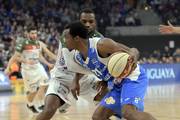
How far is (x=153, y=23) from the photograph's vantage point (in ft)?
93.5

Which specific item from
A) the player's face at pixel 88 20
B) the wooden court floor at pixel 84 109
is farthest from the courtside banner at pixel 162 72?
the player's face at pixel 88 20

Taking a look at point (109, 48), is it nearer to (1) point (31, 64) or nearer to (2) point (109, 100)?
(2) point (109, 100)

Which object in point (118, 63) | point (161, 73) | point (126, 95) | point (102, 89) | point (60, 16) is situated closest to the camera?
point (118, 63)

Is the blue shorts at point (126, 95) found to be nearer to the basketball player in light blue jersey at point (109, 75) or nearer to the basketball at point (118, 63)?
the basketball player in light blue jersey at point (109, 75)

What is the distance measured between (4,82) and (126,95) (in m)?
11.5

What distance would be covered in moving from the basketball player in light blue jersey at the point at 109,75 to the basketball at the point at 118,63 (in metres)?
0.07

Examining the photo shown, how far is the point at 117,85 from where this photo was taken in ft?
20.7

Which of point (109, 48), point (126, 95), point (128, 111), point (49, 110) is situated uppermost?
point (109, 48)

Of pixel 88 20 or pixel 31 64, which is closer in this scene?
pixel 88 20

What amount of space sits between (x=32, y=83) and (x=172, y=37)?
16.8m

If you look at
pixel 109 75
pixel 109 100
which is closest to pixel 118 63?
pixel 109 75

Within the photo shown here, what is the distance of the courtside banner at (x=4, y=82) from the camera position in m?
17.0

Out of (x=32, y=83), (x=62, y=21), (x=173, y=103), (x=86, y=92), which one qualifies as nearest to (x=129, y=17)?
(x=62, y=21)

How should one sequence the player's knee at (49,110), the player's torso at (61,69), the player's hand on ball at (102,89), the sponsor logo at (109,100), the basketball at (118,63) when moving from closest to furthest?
the basketball at (118,63) < the sponsor logo at (109,100) < the player's hand on ball at (102,89) < the player's knee at (49,110) < the player's torso at (61,69)
